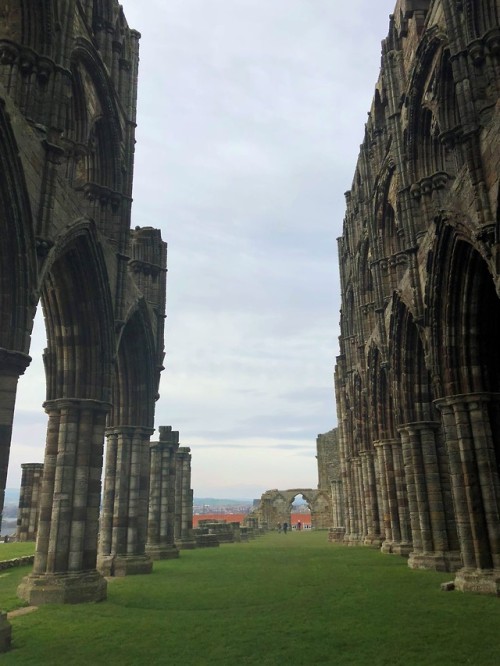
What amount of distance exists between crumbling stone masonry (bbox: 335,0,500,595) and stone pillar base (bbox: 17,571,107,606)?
815 centimetres

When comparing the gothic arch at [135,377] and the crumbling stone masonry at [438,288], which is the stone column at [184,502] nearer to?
the crumbling stone masonry at [438,288]

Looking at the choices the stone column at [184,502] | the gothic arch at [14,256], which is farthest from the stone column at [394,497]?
the gothic arch at [14,256]

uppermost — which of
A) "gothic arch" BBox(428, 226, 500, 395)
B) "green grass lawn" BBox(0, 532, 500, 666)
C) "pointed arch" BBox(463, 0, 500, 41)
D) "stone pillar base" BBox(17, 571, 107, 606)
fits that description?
"pointed arch" BBox(463, 0, 500, 41)

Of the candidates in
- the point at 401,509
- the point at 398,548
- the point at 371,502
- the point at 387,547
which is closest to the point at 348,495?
the point at 371,502

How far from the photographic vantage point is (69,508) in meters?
13.4

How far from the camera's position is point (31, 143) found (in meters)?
11.0

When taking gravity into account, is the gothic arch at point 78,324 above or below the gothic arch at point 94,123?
below

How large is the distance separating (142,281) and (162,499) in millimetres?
10422

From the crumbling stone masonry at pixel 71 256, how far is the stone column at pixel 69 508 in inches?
1.0

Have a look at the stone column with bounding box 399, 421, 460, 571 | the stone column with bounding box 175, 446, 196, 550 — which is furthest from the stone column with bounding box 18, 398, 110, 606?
the stone column with bounding box 175, 446, 196, 550

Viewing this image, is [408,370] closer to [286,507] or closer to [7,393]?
[7,393]

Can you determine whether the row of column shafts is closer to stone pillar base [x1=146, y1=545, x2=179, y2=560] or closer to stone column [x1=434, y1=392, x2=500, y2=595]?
stone pillar base [x1=146, y1=545, x2=179, y2=560]

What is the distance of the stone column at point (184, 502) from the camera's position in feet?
102

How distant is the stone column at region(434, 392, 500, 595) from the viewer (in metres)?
11.8
